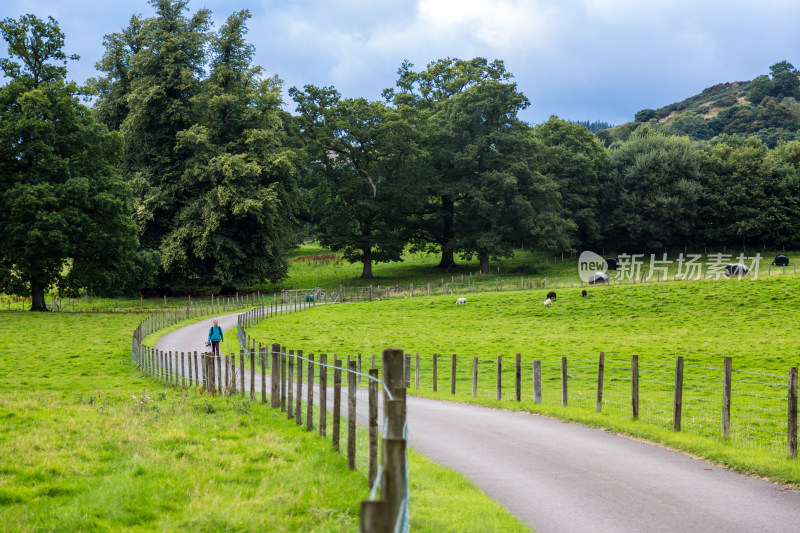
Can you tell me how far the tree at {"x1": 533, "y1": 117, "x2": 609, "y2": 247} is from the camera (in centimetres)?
7762

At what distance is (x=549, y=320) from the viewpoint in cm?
4144

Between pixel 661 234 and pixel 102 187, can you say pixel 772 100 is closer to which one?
pixel 661 234

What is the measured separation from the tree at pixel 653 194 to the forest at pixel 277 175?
0.24 meters

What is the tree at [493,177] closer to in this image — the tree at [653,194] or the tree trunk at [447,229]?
the tree trunk at [447,229]

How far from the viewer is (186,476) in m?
8.07

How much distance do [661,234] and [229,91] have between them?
51.2 metres

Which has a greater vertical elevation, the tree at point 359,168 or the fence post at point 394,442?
the tree at point 359,168

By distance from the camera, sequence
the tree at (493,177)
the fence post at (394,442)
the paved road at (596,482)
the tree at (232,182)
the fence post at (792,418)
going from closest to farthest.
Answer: the fence post at (394,442) → the paved road at (596,482) → the fence post at (792,418) → the tree at (232,182) → the tree at (493,177)

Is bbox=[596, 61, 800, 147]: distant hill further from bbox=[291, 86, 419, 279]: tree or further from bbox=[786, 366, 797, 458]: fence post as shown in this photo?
bbox=[786, 366, 797, 458]: fence post

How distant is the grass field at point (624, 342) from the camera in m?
14.4

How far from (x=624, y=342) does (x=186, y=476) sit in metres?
27.1

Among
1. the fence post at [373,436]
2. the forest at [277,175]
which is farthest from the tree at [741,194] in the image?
the fence post at [373,436]

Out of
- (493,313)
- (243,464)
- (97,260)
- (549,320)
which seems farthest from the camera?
(97,260)

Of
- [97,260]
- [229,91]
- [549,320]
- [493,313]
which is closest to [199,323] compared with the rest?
[97,260]
